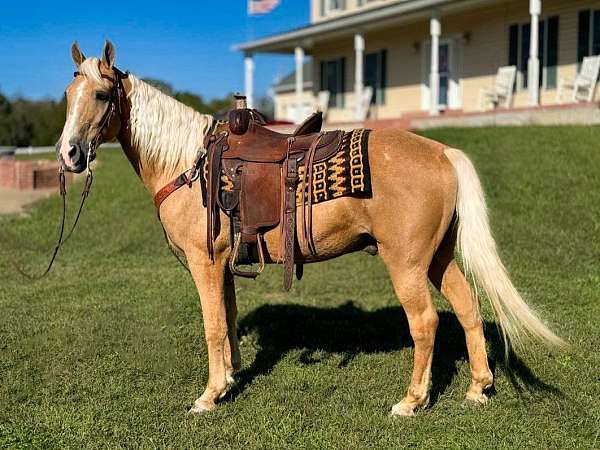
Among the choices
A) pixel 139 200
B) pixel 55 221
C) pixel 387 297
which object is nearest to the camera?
pixel 387 297

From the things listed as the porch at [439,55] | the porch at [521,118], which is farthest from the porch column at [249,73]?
the porch at [521,118]

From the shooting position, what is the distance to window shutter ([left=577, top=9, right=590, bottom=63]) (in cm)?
1498

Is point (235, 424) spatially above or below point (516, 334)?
below

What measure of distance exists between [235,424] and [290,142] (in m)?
1.77

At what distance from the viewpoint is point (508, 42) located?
16.8 metres

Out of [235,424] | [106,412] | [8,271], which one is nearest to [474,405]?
[235,424]

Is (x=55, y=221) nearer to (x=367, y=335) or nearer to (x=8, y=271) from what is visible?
(x=8, y=271)

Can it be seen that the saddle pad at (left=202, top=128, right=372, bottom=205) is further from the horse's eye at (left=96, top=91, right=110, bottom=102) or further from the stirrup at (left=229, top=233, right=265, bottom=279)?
the horse's eye at (left=96, top=91, right=110, bottom=102)

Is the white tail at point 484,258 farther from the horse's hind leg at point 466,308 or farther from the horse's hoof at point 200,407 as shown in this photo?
the horse's hoof at point 200,407

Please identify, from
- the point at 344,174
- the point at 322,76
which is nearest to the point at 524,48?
the point at 322,76

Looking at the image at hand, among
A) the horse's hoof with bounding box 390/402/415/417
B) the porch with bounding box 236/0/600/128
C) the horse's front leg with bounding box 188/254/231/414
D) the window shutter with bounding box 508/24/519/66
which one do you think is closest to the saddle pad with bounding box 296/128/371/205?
the horse's front leg with bounding box 188/254/231/414

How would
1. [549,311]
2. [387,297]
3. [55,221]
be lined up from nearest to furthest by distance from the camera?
[549,311] → [387,297] → [55,221]

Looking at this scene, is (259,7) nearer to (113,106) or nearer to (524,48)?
(524,48)

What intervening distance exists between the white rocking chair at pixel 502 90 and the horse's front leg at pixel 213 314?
13.9 meters
